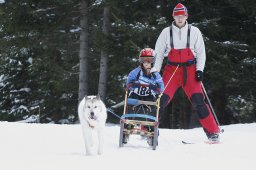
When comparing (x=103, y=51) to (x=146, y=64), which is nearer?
(x=146, y=64)

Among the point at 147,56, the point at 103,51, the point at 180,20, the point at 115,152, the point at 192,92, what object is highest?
the point at 180,20

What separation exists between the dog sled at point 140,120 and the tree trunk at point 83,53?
345 inches

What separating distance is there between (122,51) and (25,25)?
3.79 metres

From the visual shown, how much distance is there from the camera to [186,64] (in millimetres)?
8148

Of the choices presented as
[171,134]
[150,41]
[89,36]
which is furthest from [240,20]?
[171,134]

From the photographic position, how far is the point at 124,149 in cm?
713

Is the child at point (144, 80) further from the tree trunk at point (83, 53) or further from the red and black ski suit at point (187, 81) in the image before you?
the tree trunk at point (83, 53)

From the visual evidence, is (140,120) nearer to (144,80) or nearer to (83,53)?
(144,80)

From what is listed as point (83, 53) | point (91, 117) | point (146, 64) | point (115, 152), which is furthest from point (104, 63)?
point (91, 117)

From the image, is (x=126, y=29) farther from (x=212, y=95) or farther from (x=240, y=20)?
(x=212, y=95)

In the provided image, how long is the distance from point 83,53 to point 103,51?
1.80m

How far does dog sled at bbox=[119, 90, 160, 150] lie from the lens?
7.27 m

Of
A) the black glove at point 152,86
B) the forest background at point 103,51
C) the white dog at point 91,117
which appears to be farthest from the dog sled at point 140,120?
the forest background at point 103,51

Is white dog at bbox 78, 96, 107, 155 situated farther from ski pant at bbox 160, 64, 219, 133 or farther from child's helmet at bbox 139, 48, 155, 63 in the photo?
ski pant at bbox 160, 64, 219, 133
